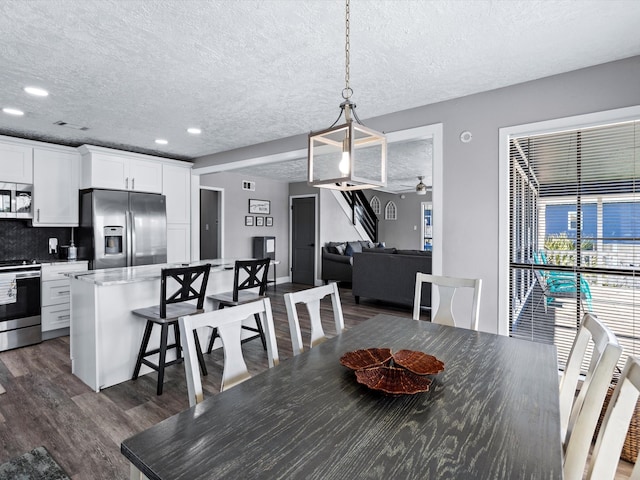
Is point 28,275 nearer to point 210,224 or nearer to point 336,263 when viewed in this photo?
point 210,224

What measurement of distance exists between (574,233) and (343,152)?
237 centimetres

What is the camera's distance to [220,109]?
138 inches

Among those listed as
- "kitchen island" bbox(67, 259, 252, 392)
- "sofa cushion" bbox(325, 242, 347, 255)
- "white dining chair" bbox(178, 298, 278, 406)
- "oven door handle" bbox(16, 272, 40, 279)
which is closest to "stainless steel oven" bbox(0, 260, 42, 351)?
"oven door handle" bbox(16, 272, 40, 279)

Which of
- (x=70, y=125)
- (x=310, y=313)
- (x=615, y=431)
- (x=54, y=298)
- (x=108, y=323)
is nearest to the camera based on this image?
(x=615, y=431)

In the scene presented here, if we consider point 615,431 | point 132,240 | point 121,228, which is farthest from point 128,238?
point 615,431

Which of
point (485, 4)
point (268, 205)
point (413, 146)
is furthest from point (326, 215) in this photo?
point (485, 4)

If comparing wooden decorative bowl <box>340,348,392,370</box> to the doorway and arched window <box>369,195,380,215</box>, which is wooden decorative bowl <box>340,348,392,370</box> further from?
arched window <box>369,195,380,215</box>

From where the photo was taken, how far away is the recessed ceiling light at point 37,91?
2.95 m

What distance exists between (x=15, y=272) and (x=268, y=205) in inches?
187

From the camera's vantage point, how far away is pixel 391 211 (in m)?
11.0

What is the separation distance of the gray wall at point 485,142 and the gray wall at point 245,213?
4.45 m

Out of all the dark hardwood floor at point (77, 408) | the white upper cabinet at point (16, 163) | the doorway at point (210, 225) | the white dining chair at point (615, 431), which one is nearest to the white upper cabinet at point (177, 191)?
the doorway at point (210, 225)

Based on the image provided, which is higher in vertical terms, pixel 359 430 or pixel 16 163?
pixel 16 163

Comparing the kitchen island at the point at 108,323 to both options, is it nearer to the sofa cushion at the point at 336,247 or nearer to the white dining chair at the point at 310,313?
the white dining chair at the point at 310,313
